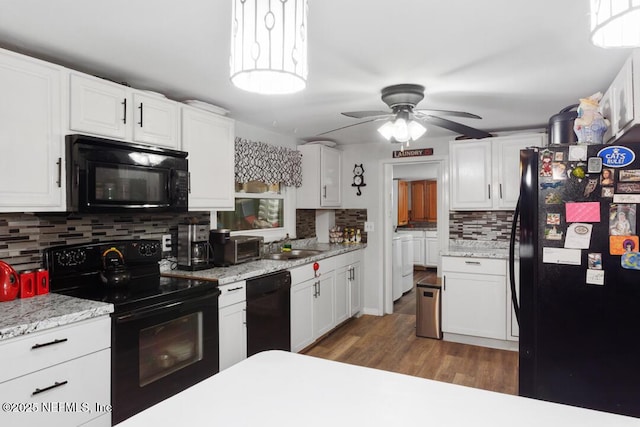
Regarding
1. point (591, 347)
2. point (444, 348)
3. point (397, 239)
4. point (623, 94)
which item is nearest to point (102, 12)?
point (623, 94)

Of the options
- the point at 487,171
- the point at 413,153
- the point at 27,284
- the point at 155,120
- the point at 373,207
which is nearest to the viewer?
the point at 27,284

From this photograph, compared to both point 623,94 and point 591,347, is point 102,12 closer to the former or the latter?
point 623,94

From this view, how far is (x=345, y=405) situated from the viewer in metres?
0.94

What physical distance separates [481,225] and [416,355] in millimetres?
1646

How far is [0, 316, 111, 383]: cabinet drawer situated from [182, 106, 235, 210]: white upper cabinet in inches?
44.6

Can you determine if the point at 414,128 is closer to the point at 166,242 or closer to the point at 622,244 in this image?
the point at 622,244

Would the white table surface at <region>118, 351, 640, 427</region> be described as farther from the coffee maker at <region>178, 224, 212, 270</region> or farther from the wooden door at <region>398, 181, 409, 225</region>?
the wooden door at <region>398, 181, 409, 225</region>

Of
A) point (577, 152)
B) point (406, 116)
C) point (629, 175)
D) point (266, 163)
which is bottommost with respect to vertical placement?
point (629, 175)

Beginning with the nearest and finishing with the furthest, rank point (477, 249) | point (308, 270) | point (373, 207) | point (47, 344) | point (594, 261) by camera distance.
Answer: point (47, 344), point (594, 261), point (308, 270), point (477, 249), point (373, 207)

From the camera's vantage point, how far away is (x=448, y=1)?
1587 mm

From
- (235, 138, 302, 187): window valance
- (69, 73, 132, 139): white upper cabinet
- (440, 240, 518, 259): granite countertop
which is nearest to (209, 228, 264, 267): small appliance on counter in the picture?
(235, 138, 302, 187): window valance

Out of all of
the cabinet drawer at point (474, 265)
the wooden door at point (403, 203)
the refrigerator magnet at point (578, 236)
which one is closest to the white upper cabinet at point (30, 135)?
the refrigerator magnet at point (578, 236)

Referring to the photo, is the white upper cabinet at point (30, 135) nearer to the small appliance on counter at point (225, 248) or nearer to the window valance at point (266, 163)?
the small appliance on counter at point (225, 248)

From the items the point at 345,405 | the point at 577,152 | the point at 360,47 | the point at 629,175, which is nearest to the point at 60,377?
the point at 345,405
